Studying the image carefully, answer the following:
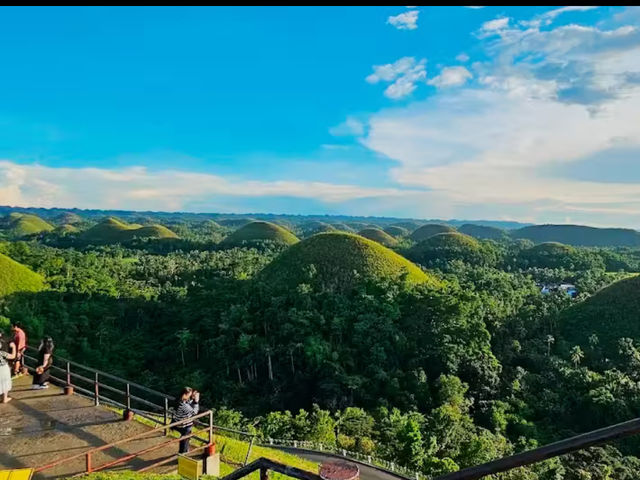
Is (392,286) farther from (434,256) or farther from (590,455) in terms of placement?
(434,256)

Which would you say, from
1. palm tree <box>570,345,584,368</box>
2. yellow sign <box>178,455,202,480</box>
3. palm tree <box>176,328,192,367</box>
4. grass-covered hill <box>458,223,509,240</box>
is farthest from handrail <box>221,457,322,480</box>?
grass-covered hill <box>458,223,509,240</box>

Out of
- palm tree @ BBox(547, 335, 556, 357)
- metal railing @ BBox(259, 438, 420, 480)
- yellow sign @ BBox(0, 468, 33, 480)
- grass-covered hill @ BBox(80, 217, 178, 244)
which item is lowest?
metal railing @ BBox(259, 438, 420, 480)

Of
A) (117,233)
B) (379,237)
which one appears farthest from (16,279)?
(379,237)

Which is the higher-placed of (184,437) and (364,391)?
(184,437)

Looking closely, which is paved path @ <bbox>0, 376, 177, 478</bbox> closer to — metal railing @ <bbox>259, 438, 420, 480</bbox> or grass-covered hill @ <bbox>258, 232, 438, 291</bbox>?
metal railing @ <bbox>259, 438, 420, 480</bbox>

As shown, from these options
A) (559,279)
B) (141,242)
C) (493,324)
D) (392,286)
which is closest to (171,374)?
(392,286)

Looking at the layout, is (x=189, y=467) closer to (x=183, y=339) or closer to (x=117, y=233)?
(x=183, y=339)
